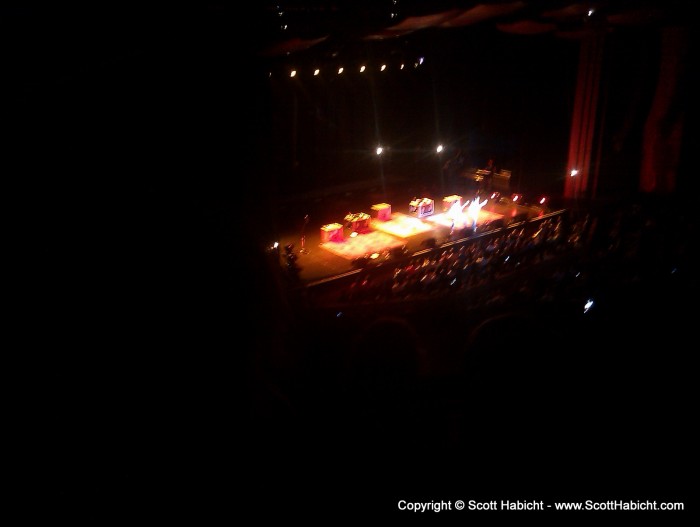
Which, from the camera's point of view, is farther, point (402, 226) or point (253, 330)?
point (402, 226)

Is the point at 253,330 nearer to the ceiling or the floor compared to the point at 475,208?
nearer to the floor

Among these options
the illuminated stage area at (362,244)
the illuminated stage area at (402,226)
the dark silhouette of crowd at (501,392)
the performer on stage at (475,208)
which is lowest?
the dark silhouette of crowd at (501,392)

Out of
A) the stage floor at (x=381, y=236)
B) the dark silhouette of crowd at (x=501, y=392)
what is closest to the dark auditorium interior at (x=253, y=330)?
the dark silhouette of crowd at (x=501, y=392)

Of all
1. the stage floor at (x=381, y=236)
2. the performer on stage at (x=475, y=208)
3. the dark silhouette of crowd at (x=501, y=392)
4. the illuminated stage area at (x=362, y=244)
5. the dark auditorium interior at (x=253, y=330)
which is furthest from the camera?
the performer on stage at (x=475, y=208)

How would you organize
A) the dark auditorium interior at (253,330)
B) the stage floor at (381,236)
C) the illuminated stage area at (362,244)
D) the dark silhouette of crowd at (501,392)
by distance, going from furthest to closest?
the illuminated stage area at (362,244)
the stage floor at (381,236)
the dark silhouette of crowd at (501,392)
the dark auditorium interior at (253,330)

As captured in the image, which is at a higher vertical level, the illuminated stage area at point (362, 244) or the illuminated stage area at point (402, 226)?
the illuminated stage area at point (402, 226)

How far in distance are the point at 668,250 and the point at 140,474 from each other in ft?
13.7

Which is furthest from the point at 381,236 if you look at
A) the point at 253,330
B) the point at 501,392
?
the point at 253,330

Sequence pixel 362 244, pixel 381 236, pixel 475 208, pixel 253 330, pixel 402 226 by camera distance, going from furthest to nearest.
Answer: pixel 475 208, pixel 402 226, pixel 381 236, pixel 362 244, pixel 253 330

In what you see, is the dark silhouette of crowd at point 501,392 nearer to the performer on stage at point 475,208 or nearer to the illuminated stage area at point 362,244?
the illuminated stage area at point 362,244

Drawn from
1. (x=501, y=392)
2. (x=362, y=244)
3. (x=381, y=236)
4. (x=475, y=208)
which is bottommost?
Answer: (x=501, y=392)

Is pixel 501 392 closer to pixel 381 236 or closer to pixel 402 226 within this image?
pixel 381 236

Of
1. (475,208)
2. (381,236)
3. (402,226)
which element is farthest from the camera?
(475,208)

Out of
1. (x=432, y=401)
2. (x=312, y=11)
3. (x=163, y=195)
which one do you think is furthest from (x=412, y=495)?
(x=312, y=11)
